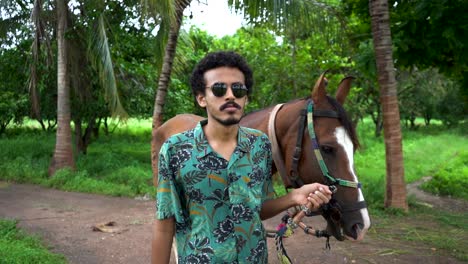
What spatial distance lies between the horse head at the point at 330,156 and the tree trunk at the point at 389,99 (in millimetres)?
4622

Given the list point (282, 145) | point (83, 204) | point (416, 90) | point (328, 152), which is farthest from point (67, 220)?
point (416, 90)

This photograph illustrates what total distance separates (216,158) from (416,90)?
3207cm

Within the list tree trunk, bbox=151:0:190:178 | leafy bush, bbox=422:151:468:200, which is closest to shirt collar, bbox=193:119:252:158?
tree trunk, bbox=151:0:190:178

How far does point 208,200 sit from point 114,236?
195 inches

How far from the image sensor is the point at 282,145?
8.82ft

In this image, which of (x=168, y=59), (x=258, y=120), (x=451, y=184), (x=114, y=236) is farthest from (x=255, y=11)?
(x=451, y=184)

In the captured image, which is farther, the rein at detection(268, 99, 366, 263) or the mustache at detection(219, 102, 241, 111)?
the rein at detection(268, 99, 366, 263)

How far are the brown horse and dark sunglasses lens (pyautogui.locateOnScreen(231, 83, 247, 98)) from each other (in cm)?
72

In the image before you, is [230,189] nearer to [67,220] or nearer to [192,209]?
[192,209]

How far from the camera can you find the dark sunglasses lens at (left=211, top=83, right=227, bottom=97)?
5.69ft

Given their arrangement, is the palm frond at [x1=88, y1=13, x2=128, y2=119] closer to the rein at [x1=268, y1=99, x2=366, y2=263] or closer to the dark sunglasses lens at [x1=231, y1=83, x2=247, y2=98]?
the rein at [x1=268, y1=99, x2=366, y2=263]

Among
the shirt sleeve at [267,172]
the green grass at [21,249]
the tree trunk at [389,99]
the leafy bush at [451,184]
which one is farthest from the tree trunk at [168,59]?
the leafy bush at [451,184]

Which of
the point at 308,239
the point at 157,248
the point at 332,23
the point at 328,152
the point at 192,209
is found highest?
the point at 332,23

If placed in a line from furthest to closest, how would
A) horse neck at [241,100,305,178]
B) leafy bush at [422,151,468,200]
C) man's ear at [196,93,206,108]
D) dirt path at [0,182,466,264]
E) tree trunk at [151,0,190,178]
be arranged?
leafy bush at [422,151,468,200] → tree trunk at [151,0,190,178] → dirt path at [0,182,466,264] → horse neck at [241,100,305,178] → man's ear at [196,93,206,108]
